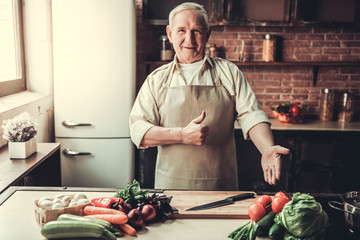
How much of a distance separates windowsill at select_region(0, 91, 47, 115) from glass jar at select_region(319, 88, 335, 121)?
2.71 metres

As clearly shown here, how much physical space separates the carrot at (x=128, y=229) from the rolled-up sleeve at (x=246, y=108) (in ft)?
3.08

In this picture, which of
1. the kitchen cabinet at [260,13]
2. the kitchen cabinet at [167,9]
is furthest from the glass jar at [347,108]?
the kitchen cabinet at [167,9]

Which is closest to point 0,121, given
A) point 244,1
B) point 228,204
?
point 228,204

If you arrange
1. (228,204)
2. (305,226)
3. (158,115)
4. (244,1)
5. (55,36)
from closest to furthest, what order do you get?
(305,226) → (228,204) → (158,115) → (55,36) → (244,1)

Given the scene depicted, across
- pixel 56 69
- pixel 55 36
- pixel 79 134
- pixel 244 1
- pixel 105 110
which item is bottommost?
pixel 79 134

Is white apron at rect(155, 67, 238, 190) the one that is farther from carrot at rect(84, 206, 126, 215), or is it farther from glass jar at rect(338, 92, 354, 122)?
glass jar at rect(338, 92, 354, 122)

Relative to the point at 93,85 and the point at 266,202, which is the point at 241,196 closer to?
the point at 266,202

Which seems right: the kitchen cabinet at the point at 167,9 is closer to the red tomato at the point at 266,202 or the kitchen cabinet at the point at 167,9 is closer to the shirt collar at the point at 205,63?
the shirt collar at the point at 205,63

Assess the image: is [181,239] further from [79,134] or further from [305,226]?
[79,134]

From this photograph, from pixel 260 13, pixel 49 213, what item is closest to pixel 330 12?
pixel 260 13

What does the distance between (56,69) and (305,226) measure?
263 cm

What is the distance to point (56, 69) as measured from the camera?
325 centimetres

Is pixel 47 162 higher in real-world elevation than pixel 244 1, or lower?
lower

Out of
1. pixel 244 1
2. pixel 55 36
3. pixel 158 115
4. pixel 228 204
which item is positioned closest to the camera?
pixel 228 204
